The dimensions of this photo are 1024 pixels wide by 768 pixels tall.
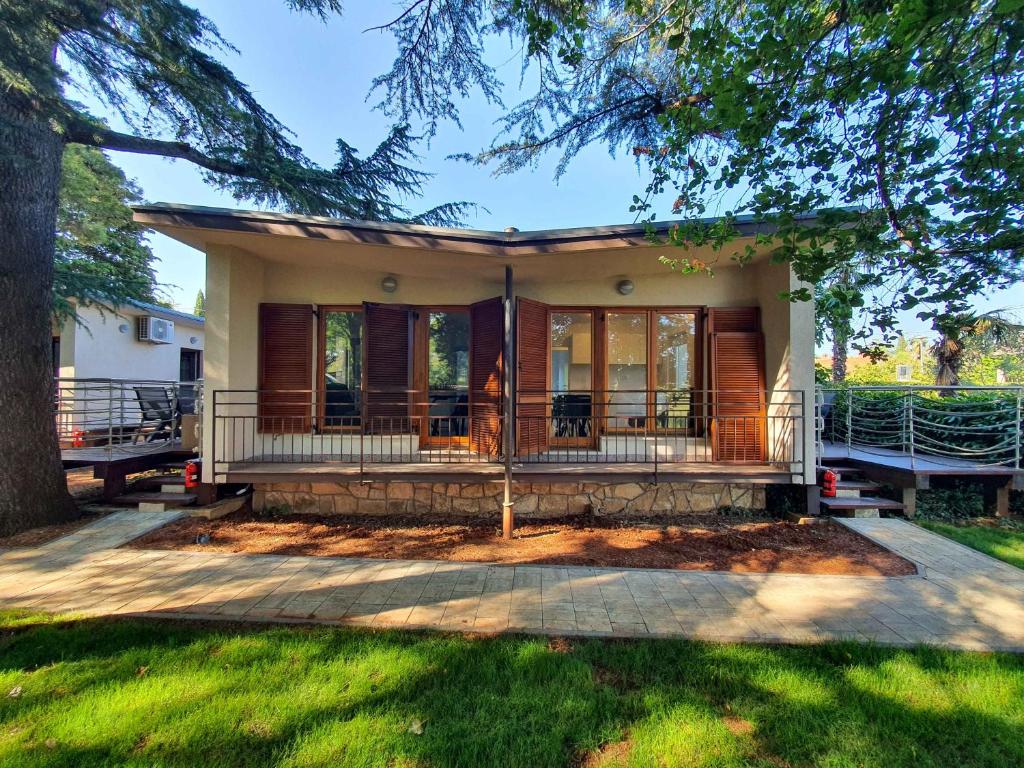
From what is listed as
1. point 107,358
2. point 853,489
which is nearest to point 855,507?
point 853,489

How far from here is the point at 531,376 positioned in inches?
237

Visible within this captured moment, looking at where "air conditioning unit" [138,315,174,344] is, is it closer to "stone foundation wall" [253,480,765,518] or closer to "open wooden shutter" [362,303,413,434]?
"stone foundation wall" [253,480,765,518]

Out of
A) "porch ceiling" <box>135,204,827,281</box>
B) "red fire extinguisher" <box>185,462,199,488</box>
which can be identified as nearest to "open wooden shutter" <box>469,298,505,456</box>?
"porch ceiling" <box>135,204,827,281</box>

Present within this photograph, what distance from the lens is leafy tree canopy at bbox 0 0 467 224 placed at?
402 cm

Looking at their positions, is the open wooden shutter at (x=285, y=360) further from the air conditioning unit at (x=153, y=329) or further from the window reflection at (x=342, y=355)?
the air conditioning unit at (x=153, y=329)

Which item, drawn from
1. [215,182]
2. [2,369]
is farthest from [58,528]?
[215,182]

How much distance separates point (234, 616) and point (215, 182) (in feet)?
23.0

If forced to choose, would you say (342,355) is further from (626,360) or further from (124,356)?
(124,356)

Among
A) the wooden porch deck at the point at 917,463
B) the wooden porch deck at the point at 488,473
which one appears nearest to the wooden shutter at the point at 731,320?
the wooden porch deck at the point at 488,473

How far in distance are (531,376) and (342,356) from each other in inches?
109

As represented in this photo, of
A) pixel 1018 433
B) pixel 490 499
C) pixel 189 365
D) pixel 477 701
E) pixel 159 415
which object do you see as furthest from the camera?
pixel 189 365

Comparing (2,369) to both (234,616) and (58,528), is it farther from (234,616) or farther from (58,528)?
(234,616)

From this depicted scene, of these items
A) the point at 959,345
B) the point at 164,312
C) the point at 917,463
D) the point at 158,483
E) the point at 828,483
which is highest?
the point at 164,312

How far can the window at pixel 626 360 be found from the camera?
6387mm
